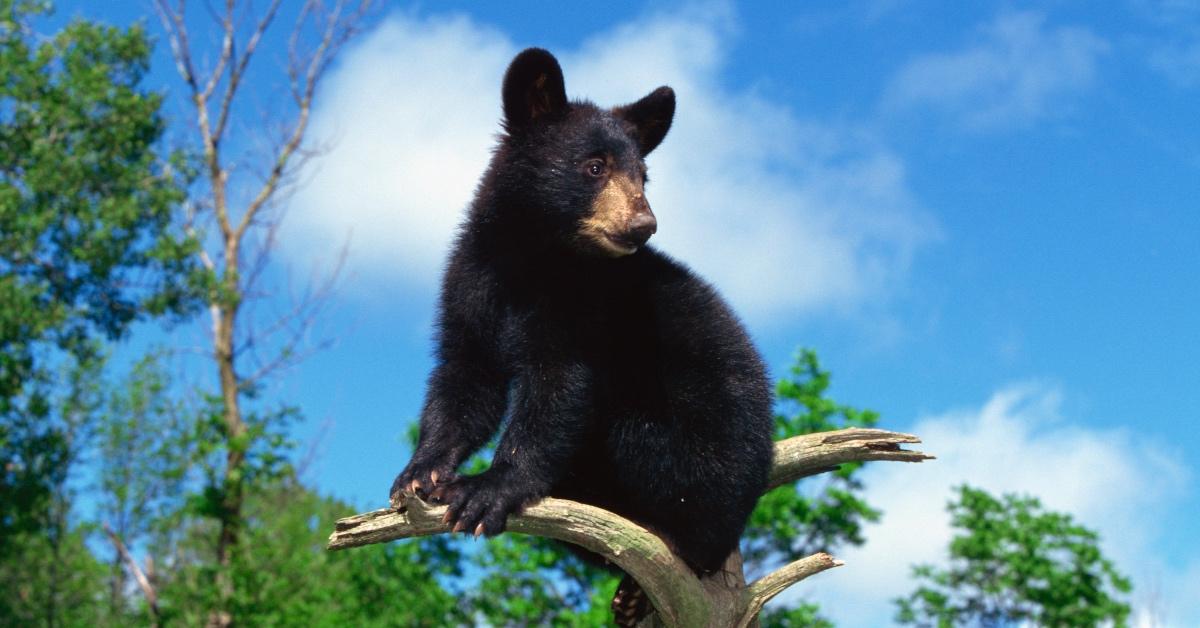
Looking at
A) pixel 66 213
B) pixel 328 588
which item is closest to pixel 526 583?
pixel 328 588

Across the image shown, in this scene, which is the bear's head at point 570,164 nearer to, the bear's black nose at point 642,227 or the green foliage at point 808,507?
the bear's black nose at point 642,227

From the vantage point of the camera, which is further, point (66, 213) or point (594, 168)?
point (66, 213)

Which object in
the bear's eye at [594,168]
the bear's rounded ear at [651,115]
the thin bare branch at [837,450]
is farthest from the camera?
the bear's rounded ear at [651,115]

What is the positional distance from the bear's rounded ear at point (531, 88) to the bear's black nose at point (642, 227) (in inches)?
37.7

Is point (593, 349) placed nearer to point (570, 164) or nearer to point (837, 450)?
point (570, 164)

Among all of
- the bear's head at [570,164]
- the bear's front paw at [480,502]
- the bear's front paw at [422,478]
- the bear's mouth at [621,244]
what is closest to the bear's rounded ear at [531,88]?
the bear's head at [570,164]

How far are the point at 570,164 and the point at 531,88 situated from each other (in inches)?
20.2

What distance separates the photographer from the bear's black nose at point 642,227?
483 cm

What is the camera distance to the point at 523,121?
550cm

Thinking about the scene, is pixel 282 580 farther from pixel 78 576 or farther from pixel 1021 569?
pixel 1021 569

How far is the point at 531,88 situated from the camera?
5434 mm

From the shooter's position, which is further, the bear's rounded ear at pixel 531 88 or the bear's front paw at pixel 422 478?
the bear's rounded ear at pixel 531 88

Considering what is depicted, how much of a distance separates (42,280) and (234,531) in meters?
5.45

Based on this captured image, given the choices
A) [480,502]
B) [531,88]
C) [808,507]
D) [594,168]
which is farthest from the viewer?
[808,507]
